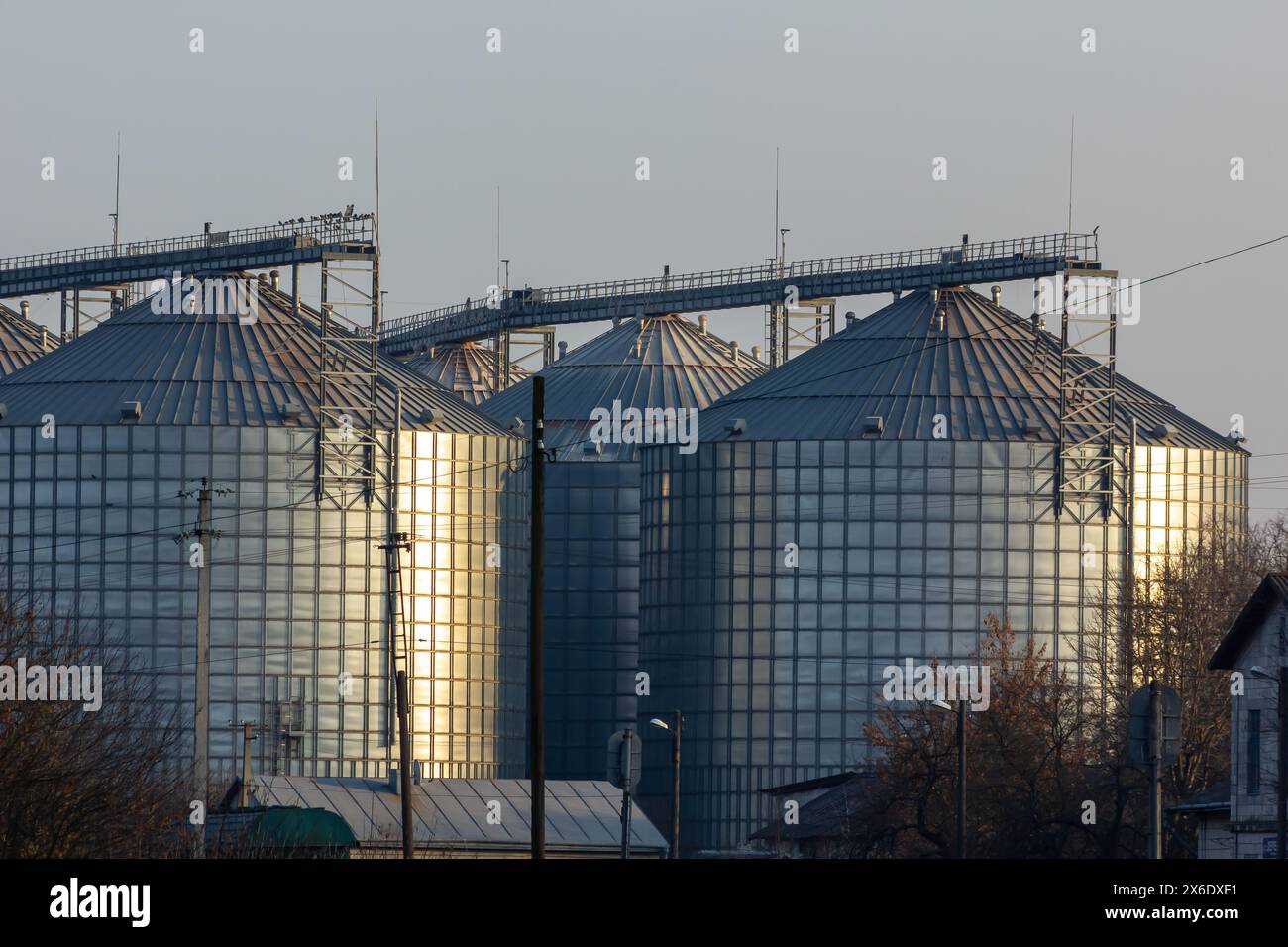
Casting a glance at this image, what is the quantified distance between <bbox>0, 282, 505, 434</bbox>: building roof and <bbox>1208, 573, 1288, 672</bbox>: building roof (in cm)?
4207

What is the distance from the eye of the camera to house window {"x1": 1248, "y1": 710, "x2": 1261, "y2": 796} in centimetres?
5584

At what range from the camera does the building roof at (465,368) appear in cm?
13275

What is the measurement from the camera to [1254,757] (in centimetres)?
5616

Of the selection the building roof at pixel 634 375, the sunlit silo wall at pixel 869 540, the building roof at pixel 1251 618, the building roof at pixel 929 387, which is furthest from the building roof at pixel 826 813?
the building roof at pixel 634 375

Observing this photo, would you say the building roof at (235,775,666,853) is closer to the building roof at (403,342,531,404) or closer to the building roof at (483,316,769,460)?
the building roof at (483,316,769,460)

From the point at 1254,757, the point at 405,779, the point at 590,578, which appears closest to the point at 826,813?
the point at 1254,757

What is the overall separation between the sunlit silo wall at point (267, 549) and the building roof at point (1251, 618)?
39.0 metres

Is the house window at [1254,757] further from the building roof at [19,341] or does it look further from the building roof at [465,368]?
the building roof at [465,368]

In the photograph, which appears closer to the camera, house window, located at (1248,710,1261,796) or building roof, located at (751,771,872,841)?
house window, located at (1248,710,1261,796)

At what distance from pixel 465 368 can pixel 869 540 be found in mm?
46398

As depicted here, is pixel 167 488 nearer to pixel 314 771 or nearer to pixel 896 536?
pixel 314 771

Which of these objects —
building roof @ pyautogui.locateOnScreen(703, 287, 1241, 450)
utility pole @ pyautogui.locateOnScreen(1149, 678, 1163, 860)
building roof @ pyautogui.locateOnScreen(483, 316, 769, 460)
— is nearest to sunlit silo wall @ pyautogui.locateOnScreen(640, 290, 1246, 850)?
building roof @ pyautogui.locateOnScreen(703, 287, 1241, 450)

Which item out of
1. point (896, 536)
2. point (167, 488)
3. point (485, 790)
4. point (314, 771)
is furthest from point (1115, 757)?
point (167, 488)
